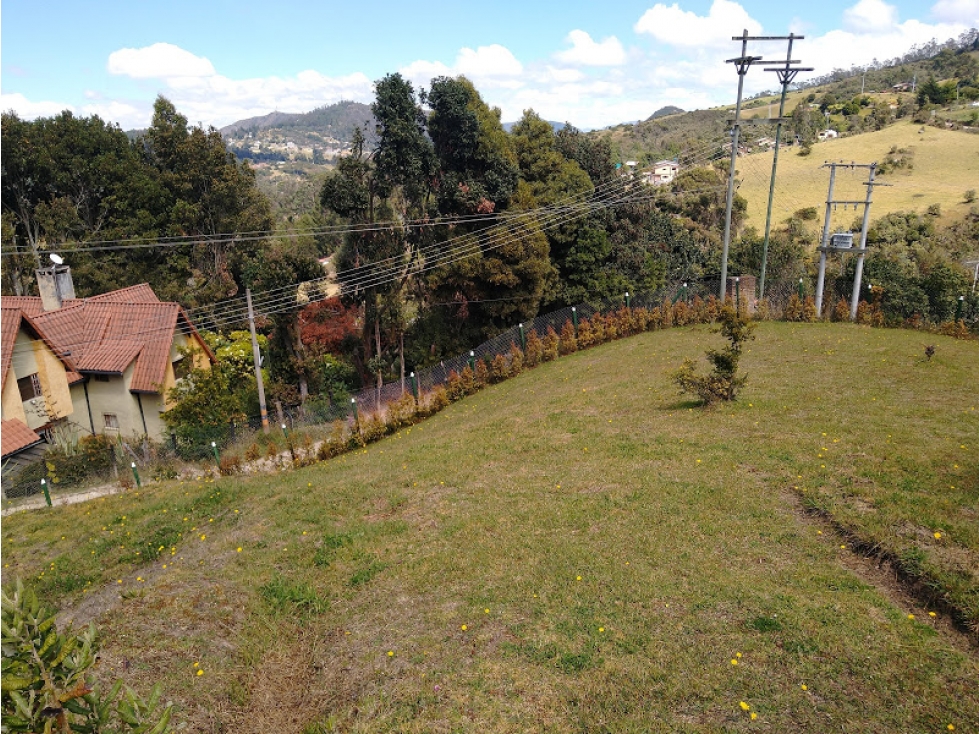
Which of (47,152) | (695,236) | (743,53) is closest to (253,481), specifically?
(743,53)

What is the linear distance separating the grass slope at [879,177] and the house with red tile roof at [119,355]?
40637 millimetres

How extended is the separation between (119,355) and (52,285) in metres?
4.19

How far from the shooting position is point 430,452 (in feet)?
43.3

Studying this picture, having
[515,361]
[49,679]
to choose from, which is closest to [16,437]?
[515,361]

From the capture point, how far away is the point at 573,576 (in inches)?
304

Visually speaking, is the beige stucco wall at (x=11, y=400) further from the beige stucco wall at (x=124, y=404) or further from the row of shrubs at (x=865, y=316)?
the row of shrubs at (x=865, y=316)

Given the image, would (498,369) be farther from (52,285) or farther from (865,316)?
(52,285)

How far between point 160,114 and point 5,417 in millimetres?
23276

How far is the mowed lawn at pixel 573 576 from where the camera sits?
19.1 feet

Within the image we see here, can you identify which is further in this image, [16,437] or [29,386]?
[29,386]

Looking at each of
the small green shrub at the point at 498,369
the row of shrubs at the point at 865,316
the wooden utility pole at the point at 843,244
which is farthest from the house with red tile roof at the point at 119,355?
the wooden utility pole at the point at 843,244

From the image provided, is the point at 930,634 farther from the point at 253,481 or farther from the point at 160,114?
the point at 160,114

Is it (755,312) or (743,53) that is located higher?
(743,53)

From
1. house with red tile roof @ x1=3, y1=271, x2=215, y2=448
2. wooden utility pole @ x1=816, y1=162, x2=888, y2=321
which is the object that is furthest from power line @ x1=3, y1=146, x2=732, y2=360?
wooden utility pole @ x1=816, y1=162, x2=888, y2=321
